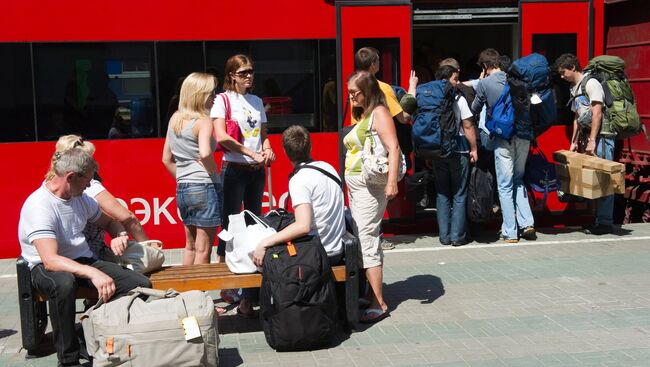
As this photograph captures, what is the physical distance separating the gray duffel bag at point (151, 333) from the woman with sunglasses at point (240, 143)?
1.33m

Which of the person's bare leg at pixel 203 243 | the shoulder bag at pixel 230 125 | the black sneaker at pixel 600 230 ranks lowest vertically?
the black sneaker at pixel 600 230

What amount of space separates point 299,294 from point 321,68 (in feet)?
12.5

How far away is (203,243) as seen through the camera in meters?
6.45

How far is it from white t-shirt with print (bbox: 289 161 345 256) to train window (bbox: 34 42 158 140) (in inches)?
127

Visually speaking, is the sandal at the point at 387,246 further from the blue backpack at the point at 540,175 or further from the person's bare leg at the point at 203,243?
the person's bare leg at the point at 203,243

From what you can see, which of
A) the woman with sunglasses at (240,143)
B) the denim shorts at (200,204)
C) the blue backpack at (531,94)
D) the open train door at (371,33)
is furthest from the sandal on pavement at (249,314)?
the blue backpack at (531,94)

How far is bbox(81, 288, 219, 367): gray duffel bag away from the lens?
4.95 meters

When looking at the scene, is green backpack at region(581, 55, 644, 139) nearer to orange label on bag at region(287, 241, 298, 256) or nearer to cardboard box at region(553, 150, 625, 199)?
cardboard box at region(553, 150, 625, 199)

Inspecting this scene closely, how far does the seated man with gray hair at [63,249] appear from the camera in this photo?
524cm

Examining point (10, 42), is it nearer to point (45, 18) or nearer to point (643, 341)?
point (45, 18)

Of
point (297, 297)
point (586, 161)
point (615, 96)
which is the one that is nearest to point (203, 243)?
point (297, 297)

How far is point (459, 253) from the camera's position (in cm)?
841

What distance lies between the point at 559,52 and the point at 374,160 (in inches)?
153

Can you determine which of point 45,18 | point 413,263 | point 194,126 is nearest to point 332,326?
point 194,126
